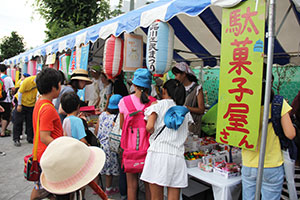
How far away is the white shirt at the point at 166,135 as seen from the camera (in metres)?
2.08

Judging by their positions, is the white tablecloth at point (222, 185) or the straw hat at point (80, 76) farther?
the straw hat at point (80, 76)

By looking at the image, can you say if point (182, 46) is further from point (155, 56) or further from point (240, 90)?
point (240, 90)

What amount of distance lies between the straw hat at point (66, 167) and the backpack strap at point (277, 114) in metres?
1.39

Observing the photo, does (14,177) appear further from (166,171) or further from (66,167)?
(66,167)

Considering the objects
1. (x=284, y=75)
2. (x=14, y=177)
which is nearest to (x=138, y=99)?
(x=14, y=177)

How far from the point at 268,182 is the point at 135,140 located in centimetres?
125

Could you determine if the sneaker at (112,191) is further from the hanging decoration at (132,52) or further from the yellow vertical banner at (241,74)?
the yellow vertical banner at (241,74)

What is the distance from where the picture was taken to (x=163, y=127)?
2.12 metres

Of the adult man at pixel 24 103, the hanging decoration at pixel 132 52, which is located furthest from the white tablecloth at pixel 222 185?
the adult man at pixel 24 103

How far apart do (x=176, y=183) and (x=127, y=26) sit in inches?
86.7

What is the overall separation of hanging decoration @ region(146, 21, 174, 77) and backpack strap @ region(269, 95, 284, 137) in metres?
1.28

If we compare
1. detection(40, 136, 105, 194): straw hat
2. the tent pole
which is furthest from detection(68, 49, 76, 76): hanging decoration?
the tent pole

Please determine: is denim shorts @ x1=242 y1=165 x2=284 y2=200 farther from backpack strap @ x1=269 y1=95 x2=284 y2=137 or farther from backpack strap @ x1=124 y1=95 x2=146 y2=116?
backpack strap @ x1=124 y1=95 x2=146 y2=116

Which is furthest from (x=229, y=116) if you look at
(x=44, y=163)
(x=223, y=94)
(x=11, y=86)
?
(x=11, y=86)
